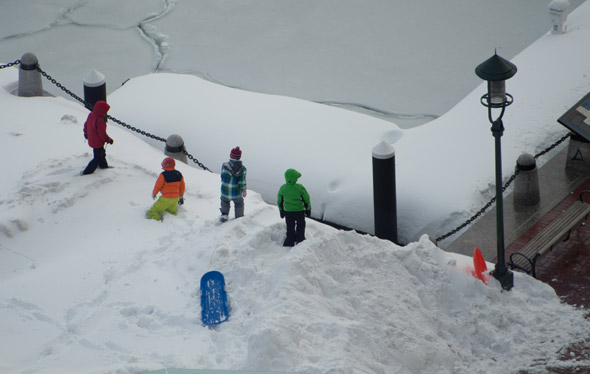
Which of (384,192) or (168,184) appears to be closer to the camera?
(168,184)

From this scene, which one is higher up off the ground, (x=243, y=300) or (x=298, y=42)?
(x=243, y=300)

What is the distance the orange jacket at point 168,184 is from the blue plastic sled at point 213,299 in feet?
5.95

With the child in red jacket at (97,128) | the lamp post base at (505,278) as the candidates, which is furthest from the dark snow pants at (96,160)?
the lamp post base at (505,278)

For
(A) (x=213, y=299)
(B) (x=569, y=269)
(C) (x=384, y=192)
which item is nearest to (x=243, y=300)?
(A) (x=213, y=299)

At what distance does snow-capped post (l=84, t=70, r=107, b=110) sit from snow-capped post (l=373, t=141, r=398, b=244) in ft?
14.9

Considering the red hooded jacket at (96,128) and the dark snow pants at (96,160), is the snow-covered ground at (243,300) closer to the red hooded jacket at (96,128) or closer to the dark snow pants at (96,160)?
the dark snow pants at (96,160)

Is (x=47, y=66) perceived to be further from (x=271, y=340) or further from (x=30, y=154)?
(x=271, y=340)

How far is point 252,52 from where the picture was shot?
637 inches

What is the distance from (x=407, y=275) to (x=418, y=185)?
3.01 meters

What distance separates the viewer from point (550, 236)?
31.9 ft

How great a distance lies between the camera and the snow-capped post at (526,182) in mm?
10680

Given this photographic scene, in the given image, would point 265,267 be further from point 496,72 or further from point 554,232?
point 554,232

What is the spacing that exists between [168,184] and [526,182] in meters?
4.51

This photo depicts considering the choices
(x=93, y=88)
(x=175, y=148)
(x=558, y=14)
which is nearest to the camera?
(x=175, y=148)
